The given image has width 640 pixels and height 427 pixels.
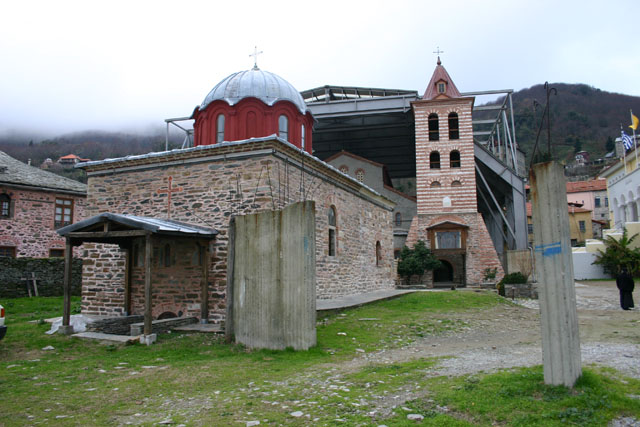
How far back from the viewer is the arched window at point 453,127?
91.3 feet

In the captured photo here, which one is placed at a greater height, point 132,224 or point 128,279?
point 132,224

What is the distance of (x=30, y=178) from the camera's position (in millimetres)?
23109

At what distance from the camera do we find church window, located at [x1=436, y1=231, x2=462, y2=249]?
26.1m

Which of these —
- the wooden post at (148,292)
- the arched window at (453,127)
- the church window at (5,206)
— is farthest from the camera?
the arched window at (453,127)

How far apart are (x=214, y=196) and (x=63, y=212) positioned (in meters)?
16.4

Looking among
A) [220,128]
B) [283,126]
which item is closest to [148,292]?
[220,128]

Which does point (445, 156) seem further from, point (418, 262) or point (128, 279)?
point (128, 279)

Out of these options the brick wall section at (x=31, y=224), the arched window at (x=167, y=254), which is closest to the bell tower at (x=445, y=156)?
the arched window at (x=167, y=254)

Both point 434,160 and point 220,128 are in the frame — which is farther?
point 434,160

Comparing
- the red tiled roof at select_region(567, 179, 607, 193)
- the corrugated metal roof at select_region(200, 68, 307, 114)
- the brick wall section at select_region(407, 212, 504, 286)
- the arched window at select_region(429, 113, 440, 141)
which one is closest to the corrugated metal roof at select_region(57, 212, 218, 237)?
the corrugated metal roof at select_region(200, 68, 307, 114)

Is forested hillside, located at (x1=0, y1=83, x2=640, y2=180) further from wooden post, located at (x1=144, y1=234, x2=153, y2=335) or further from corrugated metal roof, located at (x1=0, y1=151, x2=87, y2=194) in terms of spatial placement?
wooden post, located at (x1=144, y1=234, x2=153, y2=335)

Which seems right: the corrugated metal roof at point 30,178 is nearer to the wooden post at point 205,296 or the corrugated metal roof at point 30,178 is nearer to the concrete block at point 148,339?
the wooden post at point 205,296

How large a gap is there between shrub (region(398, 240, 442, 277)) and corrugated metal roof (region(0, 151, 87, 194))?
18488 mm

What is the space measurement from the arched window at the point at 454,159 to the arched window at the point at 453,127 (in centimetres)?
99
